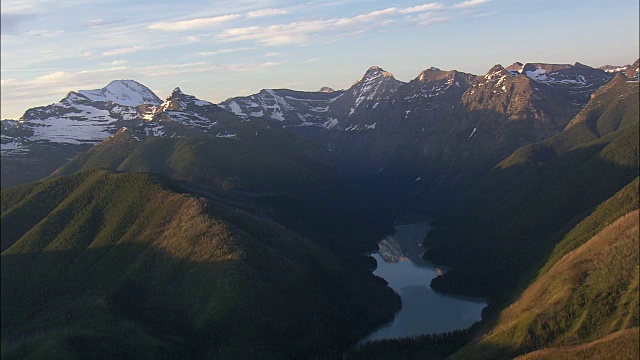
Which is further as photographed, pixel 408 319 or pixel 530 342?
pixel 408 319

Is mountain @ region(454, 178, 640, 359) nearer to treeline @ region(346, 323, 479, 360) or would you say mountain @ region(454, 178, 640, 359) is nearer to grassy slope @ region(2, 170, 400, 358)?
treeline @ region(346, 323, 479, 360)

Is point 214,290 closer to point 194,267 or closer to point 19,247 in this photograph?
point 194,267

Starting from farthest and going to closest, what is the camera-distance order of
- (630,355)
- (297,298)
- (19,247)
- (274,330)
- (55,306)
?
1. (297,298)
2. (274,330)
3. (55,306)
4. (19,247)
5. (630,355)

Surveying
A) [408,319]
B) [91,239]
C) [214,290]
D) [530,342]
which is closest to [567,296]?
[530,342]

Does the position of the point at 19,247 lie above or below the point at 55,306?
above

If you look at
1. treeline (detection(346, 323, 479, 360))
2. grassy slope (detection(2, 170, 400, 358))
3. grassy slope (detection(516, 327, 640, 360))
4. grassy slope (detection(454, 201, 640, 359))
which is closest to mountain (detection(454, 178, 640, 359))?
grassy slope (detection(454, 201, 640, 359))
